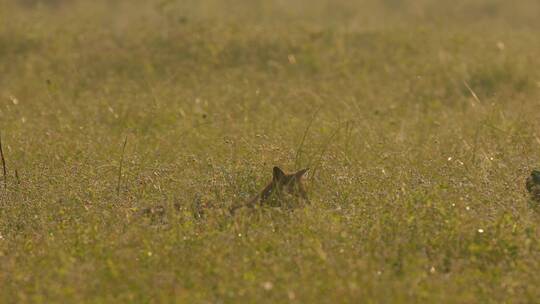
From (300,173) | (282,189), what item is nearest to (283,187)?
(282,189)

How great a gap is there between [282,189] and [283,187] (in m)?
0.02

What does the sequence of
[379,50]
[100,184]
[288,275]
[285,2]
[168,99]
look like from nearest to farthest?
[288,275] → [100,184] → [168,99] → [379,50] → [285,2]

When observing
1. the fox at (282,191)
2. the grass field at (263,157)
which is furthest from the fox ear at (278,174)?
the grass field at (263,157)

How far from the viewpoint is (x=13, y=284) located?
3.72m

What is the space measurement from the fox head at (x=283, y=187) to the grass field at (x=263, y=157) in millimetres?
93

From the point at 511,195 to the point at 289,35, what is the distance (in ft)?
15.0

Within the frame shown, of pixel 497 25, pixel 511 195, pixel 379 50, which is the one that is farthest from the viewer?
pixel 497 25

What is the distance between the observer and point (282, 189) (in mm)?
4633

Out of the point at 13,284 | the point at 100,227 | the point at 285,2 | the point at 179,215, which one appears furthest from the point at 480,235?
the point at 285,2

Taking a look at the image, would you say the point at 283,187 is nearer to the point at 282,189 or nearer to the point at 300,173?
the point at 282,189

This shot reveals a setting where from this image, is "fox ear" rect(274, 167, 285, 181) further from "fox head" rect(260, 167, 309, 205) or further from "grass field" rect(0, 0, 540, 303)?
"grass field" rect(0, 0, 540, 303)

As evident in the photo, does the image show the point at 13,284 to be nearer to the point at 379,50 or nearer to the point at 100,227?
the point at 100,227

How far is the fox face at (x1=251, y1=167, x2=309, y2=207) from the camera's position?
4.61 metres

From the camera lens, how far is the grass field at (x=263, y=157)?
12.2ft
